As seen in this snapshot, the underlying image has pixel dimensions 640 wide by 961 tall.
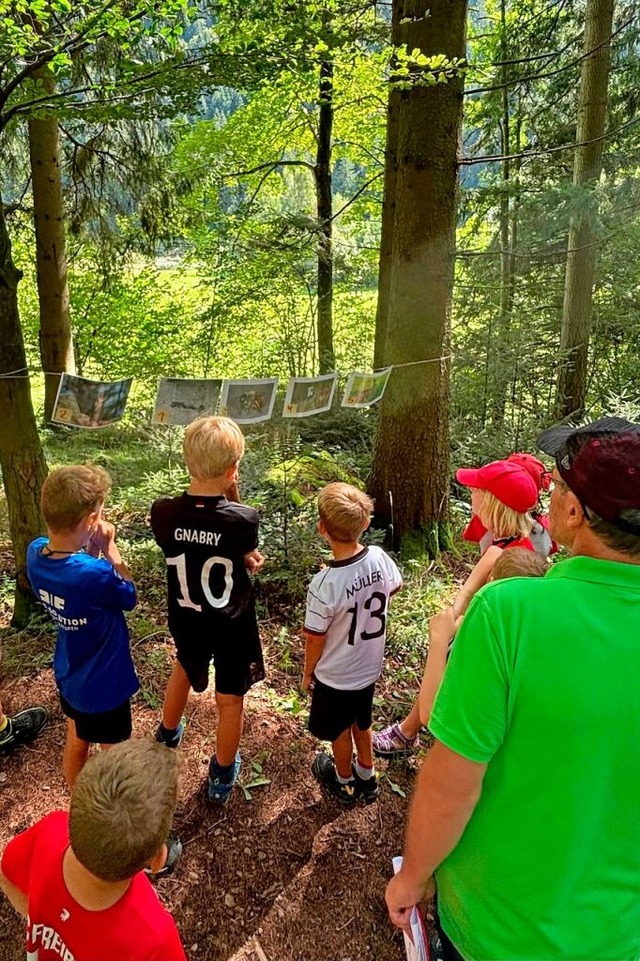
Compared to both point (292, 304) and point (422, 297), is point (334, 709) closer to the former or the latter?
point (422, 297)

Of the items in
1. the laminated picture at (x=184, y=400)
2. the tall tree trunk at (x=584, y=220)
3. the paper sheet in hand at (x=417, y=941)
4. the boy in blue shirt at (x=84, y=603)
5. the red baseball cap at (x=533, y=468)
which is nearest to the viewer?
the paper sheet in hand at (x=417, y=941)

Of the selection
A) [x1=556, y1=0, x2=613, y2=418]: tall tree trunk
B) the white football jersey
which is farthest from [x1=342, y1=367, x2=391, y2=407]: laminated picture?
[x1=556, y1=0, x2=613, y2=418]: tall tree trunk

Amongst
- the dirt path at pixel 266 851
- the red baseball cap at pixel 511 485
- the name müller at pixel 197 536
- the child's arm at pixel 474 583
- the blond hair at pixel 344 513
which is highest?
the red baseball cap at pixel 511 485

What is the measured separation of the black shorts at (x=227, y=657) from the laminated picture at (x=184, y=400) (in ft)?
4.71

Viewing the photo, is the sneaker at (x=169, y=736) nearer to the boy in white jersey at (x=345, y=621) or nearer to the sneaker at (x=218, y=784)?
the sneaker at (x=218, y=784)

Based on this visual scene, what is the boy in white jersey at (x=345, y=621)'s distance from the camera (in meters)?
2.31

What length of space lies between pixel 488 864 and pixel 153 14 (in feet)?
11.2

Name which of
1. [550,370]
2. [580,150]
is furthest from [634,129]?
[550,370]

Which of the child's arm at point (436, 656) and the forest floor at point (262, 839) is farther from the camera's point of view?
the forest floor at point (262, 839)

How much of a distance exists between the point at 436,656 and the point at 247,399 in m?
2.29

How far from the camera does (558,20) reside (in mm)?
8461

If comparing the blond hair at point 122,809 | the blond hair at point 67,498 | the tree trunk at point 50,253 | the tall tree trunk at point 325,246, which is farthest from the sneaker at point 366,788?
the tall tree trunk at point 325,246

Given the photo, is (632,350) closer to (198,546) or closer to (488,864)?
(198,546)

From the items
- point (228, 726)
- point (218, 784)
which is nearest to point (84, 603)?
point (228, 726)
